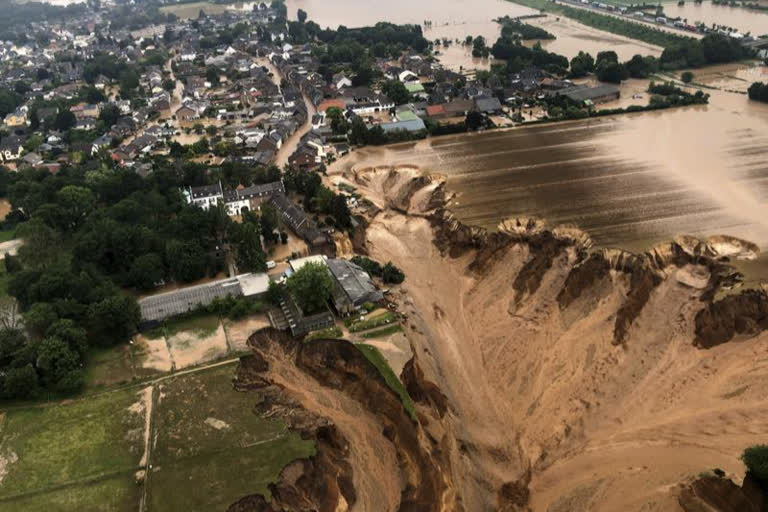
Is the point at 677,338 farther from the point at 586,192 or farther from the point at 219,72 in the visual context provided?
the point at 219,72

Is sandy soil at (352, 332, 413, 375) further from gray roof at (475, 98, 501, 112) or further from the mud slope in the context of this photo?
gray roof at (475, 98, 501, 112)

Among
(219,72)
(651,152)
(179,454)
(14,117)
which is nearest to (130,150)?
(14,117)

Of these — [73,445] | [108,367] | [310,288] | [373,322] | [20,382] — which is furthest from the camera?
[310,288]

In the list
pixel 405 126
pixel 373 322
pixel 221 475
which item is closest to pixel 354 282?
pixel 373 322

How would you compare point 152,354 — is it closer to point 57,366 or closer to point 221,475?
point 57,366

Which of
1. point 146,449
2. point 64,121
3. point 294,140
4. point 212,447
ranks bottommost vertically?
point 146,449

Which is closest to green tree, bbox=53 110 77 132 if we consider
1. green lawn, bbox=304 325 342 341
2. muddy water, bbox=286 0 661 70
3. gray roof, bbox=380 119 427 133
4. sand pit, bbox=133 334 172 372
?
gray roof, bbox=380 119 427 133
